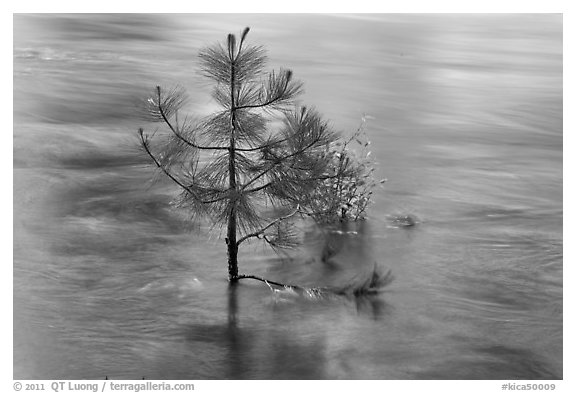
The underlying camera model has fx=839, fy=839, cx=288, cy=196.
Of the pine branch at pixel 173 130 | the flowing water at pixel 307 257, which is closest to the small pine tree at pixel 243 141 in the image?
the pine branch at pixel 173 130

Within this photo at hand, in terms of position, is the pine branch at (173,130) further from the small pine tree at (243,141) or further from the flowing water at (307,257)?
the flowing water at (307,257)

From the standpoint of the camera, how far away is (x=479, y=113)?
14570 mm

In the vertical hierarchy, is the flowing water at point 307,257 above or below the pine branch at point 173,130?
below

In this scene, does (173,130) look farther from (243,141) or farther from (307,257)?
(307,257)

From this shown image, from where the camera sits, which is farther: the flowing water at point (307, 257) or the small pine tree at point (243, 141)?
the small pine tree at point (243, 141)

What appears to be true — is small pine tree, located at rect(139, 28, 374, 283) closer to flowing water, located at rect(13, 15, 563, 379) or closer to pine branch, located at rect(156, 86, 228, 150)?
pine branch, located at rect(156, 86, 228, 150)

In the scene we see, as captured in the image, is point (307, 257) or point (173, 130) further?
point (307, 257)

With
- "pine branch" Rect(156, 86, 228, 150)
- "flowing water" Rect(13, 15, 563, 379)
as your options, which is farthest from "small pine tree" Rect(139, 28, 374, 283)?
"flowing water" Rect(13, 15, 563, 379)

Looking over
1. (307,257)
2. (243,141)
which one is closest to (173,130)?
(243,141)

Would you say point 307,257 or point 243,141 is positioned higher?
point 243,141

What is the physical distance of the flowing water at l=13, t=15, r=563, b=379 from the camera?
619 centimetres

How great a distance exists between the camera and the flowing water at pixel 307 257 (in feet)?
20.3

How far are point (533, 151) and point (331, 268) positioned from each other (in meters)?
5.87

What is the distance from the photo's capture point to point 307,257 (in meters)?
7.80
